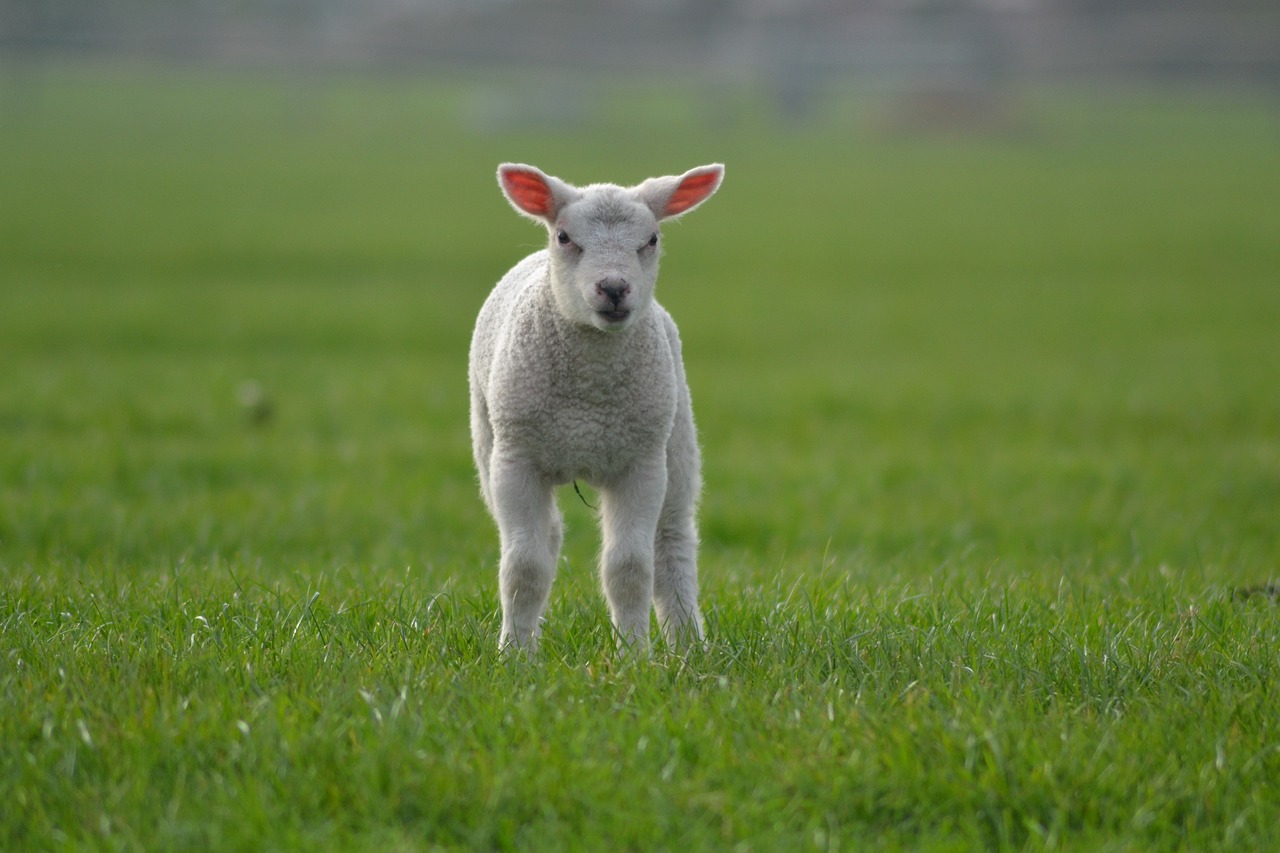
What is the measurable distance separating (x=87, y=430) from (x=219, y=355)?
12.4 ft

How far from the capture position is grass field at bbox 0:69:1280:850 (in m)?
3.44

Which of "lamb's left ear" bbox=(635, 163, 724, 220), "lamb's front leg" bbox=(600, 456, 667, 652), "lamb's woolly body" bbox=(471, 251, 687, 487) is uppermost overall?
"lamb's left ear" bbox=(635, 163, 724, 220)

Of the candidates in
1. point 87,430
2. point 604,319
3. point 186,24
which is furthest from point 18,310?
point 186,24

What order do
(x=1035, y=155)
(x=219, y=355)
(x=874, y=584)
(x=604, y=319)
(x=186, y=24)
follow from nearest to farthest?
1. (x=604, y=319)
2. (x=874, y=584)
3. (x=219, y=355)
4. (x=1035, y=155)
5. (x=186, y=24)

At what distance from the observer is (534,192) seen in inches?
177

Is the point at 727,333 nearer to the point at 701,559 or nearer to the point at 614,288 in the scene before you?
the point at 701,559

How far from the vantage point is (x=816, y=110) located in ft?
206

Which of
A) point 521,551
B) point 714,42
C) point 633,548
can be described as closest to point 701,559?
point 633,548

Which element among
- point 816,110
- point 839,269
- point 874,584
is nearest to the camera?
point 874,584

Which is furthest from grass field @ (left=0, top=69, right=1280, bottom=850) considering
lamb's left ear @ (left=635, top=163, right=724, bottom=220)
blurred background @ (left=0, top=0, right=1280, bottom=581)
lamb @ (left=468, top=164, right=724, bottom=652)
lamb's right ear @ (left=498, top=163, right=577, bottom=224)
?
lamb's left ear @ (left=635, top=163, right=724, bottom=220)

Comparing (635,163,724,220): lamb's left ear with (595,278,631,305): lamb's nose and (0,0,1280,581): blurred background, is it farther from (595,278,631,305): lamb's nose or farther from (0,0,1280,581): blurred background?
(0,0,1280,581): blurred background

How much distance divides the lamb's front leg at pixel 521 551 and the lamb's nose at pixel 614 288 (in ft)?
1.91

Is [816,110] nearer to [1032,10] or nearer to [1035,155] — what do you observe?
[1035,155]

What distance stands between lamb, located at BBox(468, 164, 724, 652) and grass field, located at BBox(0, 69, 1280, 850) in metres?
0.24
